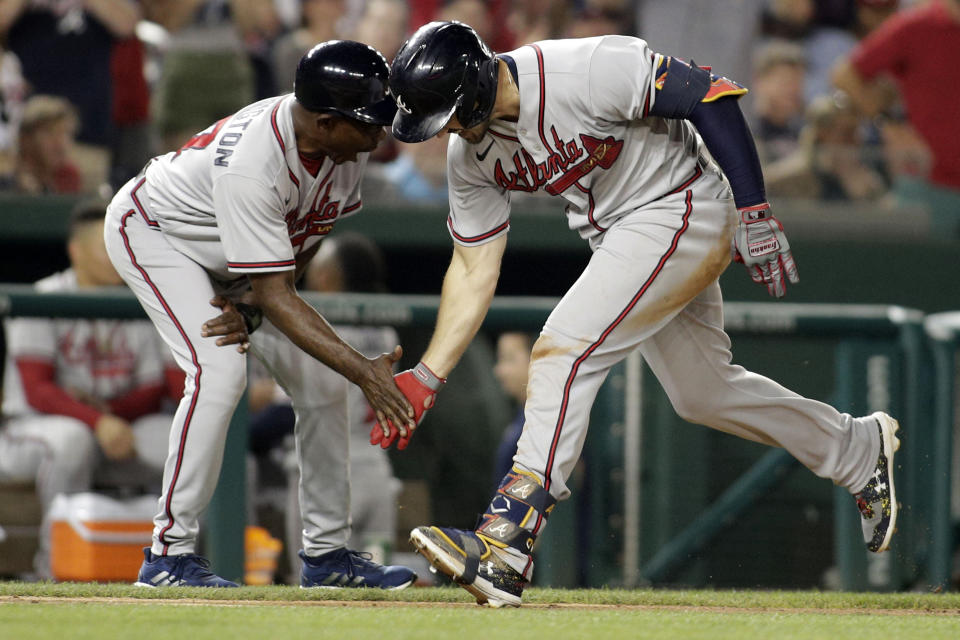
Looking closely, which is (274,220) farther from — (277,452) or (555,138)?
(277,452)

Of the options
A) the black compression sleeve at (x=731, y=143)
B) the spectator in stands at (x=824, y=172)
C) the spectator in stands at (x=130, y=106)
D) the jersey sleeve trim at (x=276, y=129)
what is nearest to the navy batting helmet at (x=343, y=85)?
the jersey sleeve trim at (x=276, y=129)

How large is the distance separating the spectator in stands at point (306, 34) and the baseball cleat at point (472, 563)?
440 cm

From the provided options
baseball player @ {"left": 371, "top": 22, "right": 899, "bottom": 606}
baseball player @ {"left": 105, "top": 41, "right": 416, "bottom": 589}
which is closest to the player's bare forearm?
baseball player @ {"left": 371, "top": 22, "right": 899, "bottom": 606}

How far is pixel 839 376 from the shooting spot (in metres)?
5.38

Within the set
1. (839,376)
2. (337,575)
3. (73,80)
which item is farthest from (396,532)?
(73,80)

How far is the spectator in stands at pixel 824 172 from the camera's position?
6.94m

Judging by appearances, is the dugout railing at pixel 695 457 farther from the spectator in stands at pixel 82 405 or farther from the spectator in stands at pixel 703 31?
the spectator in stands at pixel 703 31

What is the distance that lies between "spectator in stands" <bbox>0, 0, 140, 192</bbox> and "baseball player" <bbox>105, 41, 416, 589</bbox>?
285cm

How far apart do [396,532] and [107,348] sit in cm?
131

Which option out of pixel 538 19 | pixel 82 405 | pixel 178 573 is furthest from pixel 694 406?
pixel 538 19

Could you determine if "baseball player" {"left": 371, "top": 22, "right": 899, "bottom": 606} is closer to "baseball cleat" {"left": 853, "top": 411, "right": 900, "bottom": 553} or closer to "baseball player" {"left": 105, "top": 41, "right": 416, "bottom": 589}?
"baseball player" {"left": 105, "top": 41, "right": 416, "bottom": 589}

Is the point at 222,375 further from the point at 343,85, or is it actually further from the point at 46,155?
the point at 46,155

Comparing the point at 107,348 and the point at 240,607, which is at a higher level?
the point at 107,348

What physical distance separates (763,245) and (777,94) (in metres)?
4.50
